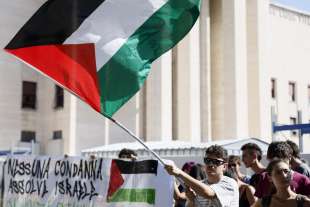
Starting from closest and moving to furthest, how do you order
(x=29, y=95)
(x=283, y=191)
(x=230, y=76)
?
(x=283, y=191), (x=29, y=95), (x=230, y=76)

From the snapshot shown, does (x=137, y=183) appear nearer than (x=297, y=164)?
No

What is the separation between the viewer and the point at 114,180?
672 cm

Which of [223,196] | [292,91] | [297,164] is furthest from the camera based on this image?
[292,91]

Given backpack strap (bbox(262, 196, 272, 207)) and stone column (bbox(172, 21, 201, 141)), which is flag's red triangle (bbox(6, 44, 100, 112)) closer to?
backpack strap (bbox(262, 196, 272, 207))

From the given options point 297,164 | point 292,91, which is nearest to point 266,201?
point 297,164

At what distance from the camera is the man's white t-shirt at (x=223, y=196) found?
4605 millimetres

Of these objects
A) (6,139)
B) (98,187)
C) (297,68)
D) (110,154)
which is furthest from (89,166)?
(297,68)

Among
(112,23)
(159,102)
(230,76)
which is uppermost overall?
(230,76)

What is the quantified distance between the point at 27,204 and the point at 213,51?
29.9 meters

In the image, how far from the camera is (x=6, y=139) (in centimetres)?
3259

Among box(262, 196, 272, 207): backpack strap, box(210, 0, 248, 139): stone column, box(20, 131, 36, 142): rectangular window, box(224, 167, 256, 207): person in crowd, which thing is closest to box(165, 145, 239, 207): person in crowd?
box(262, 196, 272, 207): backpack strap

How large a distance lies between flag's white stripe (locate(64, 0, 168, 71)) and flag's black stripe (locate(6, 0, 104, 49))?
74 millimetres

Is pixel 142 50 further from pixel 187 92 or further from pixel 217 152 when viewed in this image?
pixel 187 92

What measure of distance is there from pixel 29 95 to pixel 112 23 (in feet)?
94.5
